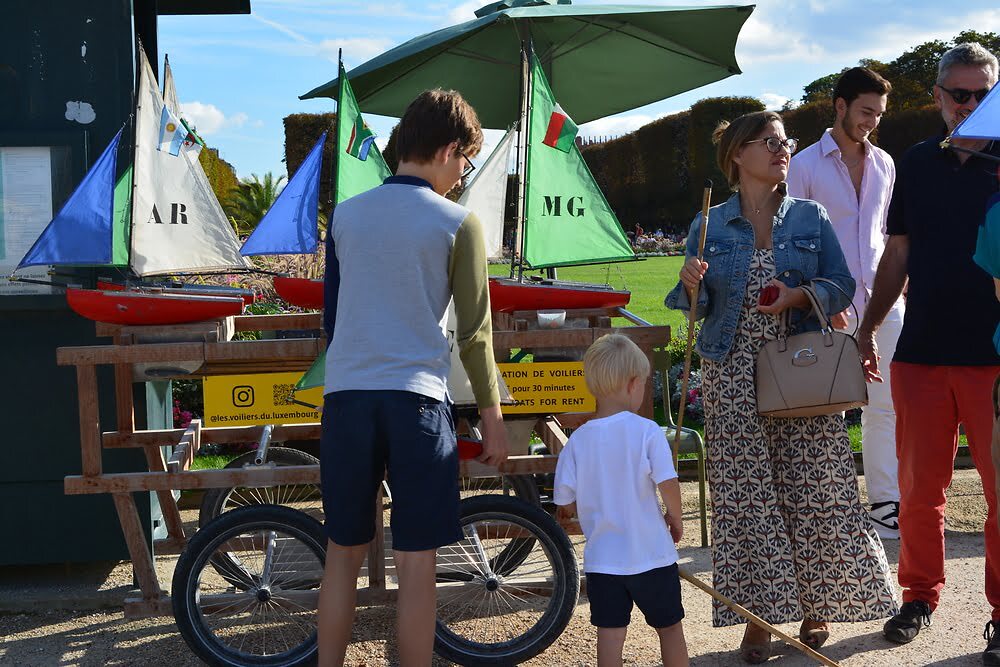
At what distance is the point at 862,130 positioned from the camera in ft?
16.5

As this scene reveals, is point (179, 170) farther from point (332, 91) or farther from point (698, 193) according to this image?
point (698, 193)

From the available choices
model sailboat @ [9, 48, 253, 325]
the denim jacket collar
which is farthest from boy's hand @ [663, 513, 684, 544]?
model sailboat @ [9, 48, 253, 325]

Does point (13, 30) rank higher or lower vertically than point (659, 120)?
lower

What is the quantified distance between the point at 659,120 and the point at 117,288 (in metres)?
26.5

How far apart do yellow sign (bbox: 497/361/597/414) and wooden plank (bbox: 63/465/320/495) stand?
0.84 meters

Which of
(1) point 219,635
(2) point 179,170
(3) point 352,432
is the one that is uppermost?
(2) point 179,170

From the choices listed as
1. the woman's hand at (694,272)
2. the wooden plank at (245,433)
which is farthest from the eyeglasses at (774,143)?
the wooden plank at (245,433)

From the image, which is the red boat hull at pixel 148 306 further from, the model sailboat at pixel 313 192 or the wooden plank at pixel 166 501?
the wooden plank at pixel 166 501

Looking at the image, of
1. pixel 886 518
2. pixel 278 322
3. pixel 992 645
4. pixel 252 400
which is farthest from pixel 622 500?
pixel 886 518

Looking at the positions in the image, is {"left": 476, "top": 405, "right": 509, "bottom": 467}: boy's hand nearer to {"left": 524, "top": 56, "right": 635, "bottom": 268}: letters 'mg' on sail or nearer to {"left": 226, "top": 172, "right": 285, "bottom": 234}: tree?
{"left": 524, "top": 56, "right": 635, "bottom": 268}: letters 'mg' on sail

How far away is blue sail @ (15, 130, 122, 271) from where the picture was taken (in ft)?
14.6

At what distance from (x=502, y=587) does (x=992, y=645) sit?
1.68 metres

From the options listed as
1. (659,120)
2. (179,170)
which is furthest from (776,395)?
(659,120)

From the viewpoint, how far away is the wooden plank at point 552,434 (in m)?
4.33
